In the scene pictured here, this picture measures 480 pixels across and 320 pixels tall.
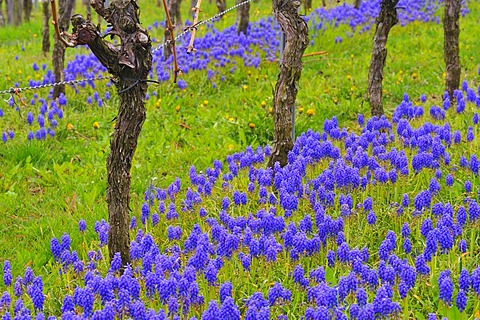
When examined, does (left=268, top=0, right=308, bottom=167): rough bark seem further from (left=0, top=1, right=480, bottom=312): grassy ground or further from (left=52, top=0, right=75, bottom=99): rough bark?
(left=52, top=0, right=75, bottom=99): rough bark

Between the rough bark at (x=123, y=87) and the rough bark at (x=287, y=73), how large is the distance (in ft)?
7.50

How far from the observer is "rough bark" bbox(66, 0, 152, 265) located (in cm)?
409

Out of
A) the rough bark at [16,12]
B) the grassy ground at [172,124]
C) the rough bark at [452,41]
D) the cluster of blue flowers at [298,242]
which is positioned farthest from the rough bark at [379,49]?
the rough bark at [16,12]

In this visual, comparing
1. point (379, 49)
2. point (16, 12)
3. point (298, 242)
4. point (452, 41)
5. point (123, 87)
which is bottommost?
point (298, 242)

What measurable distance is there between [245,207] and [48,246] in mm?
1632

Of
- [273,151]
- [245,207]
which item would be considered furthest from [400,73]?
[245,207]

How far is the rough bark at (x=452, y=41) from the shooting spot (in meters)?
8.48

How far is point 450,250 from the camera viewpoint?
171 inches

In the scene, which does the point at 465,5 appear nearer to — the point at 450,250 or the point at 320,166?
the point at 320,166

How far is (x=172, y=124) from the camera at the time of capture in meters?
8.82

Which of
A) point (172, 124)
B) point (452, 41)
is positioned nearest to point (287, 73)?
point (172, 124)

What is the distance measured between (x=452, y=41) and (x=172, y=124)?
388 centimetres

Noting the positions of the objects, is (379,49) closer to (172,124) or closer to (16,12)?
(172,124)

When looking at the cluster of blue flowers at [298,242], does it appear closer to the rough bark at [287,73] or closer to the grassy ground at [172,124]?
the rough bark at [287,73]
